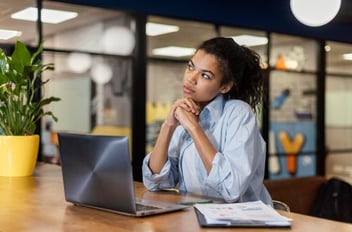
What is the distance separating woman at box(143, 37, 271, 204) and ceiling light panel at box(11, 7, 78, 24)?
3132mm

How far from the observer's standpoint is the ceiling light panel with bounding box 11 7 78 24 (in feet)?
14.9

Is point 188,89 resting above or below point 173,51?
below

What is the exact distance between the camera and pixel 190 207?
1.43 meters

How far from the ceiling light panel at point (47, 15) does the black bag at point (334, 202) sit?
2.89 meters

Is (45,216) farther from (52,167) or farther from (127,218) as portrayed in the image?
(52,167)

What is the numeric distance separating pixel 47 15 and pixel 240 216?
3925mm

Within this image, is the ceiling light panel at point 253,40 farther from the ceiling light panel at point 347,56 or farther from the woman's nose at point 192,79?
the woman's nose at point 192,79

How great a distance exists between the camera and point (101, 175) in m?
1.36

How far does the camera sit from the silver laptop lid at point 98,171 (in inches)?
51.4

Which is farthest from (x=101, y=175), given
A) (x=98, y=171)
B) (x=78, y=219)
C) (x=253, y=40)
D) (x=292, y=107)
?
(x=292, y=107)

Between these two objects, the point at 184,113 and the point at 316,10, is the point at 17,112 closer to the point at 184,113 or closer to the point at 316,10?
the point at 184,113

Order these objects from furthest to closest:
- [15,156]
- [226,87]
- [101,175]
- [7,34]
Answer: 1. [7,34]
2. [15,156]
3. [226,87]
4. [101,175]

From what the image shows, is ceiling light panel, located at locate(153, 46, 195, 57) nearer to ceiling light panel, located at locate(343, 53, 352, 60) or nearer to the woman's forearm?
ceiling light panel, located at locate(343, 53, 352, 60)

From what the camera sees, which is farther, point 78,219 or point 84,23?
point 84,23
